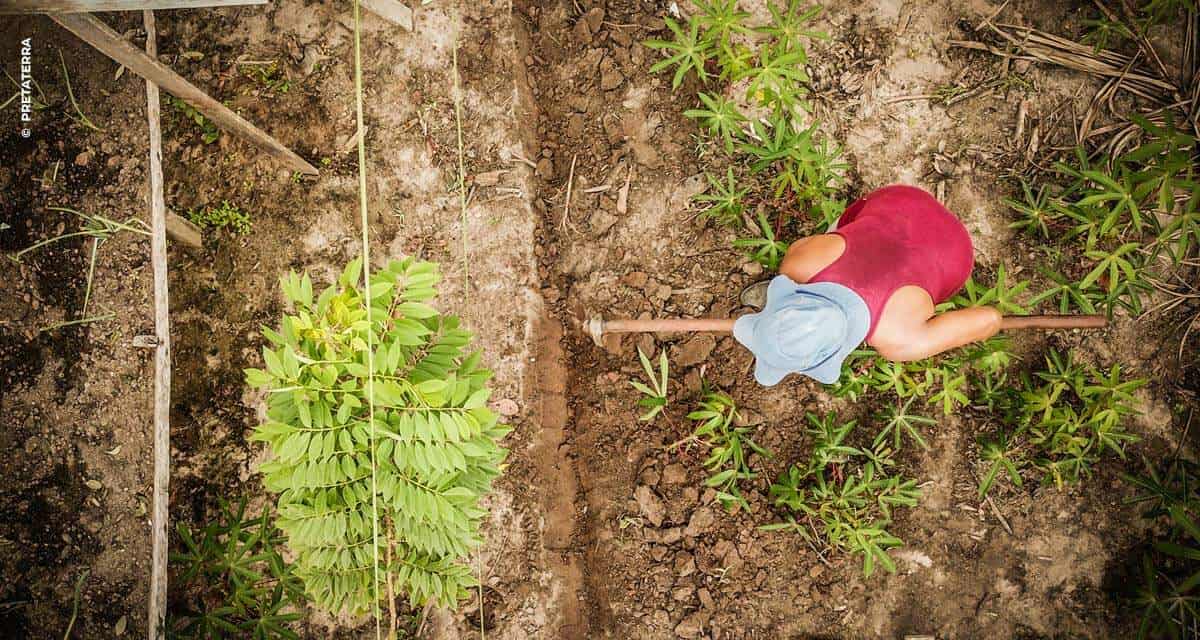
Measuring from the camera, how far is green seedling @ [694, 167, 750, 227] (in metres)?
3.11

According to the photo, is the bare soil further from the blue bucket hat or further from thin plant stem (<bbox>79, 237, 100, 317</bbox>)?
the blue bucket hat

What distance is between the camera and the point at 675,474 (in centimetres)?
321

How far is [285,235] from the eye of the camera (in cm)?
323

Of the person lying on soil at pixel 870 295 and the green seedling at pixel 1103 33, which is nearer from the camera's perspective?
the person lying on soil at pixel 870 295

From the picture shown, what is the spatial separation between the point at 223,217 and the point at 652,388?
2.39m

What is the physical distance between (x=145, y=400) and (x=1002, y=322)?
12.6 ft

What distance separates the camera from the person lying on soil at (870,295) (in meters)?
2.05

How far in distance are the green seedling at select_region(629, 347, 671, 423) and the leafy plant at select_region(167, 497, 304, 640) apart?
171 cm

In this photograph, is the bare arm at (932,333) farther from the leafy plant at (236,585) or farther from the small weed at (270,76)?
the small weed at (270,76)

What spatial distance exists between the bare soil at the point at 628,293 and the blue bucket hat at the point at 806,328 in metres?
1.00

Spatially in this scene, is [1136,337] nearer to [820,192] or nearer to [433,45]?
[820,192]

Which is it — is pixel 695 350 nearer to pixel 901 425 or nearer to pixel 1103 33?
pixel 901 425

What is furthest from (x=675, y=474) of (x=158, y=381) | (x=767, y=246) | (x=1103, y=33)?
(x=1103, y=33)

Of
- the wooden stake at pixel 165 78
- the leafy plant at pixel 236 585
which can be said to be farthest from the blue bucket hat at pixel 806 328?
the wooden stake at pixel 165 78
